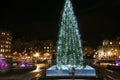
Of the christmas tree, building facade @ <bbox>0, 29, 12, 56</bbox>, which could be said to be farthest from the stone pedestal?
building facade @ <bbox>0, 29, 12, 56</bbox>

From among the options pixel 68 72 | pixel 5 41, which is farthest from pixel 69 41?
pixel 5 41

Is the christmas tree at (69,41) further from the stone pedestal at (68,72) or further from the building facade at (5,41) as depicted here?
the building facade at (5,41)

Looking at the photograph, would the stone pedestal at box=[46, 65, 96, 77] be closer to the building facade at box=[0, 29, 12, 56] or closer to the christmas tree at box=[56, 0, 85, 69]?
the christmas tree at box=[56, 0, 85, 69]

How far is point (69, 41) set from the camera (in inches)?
1276

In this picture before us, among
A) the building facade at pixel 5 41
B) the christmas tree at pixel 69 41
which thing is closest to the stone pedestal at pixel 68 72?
the christmas tree at pixel 69 41

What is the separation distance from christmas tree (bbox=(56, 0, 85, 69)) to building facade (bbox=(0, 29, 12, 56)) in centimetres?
15443

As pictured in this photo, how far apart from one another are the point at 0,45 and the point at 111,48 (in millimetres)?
60241

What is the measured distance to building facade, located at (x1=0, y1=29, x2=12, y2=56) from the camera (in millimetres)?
188375

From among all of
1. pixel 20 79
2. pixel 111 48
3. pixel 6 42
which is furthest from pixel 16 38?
pixel 20 79

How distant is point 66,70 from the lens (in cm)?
3020

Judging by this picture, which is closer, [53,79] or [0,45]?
[53,79]

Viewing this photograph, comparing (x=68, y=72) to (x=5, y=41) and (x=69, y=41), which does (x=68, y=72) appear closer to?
(x=69, y=41)

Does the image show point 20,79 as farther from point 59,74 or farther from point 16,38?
point 16,38

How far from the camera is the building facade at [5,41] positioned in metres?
188
